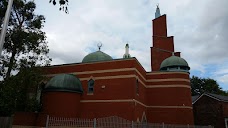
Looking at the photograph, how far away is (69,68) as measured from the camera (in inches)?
904

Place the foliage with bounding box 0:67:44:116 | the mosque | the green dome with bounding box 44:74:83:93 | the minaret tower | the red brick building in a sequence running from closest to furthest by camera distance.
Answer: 1. the foliage with bounding box 0:67:44:116
2. the mosque
3. the green dome with bounding box 44:74:83:93
4. the red brick building
5. the minaret tower

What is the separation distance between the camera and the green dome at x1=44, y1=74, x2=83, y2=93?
1930 centimetres

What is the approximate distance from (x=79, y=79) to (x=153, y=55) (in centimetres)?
1296

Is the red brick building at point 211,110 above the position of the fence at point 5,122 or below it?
above

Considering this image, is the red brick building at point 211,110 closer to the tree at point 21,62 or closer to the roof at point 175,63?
Result: the roof at point 175,63

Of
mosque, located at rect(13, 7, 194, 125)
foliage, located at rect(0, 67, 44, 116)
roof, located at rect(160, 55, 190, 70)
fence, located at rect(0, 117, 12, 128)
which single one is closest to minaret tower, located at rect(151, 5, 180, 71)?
roof, located at rect(160, 55, 190, 70)

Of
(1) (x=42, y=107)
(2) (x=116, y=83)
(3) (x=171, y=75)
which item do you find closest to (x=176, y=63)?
(3) (x=171, y=75)

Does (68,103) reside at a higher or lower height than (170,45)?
lower

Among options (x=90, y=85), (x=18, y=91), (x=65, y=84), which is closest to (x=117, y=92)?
(x=90, y=85)

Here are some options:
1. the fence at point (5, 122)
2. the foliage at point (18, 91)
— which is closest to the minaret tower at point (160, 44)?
the foliage at point (18, 91)

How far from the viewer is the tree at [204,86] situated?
2058 inches

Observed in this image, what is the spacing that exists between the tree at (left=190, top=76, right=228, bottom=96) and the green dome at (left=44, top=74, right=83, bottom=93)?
4089cm

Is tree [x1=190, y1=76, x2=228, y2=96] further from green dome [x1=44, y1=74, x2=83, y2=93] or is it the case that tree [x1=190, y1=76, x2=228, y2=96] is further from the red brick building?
green dome [x1=44, y1=74, x2=83, y2=93]

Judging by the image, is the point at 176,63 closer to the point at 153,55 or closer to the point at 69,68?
the point at 153,55
